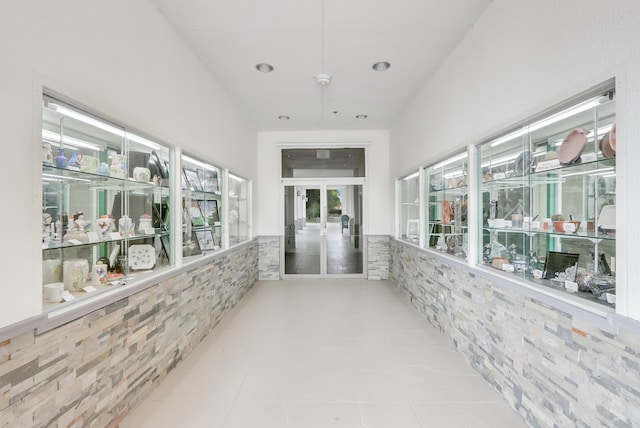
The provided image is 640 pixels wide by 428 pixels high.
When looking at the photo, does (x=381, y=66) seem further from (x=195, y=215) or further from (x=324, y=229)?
(x=324, y=229)

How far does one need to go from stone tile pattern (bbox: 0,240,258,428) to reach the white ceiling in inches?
93.1

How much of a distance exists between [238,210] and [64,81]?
358 cm

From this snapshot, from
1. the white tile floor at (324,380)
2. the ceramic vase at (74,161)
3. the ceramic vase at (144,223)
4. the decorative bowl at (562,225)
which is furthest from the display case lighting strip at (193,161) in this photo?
the decorative bowl at (562,225)

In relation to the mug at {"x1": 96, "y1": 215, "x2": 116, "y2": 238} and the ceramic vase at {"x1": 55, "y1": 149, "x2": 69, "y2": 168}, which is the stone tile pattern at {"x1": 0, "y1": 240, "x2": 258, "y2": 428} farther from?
the ceramic vase at {"x1": 55, "y1": 149, "x2": 69, "y2": 168}

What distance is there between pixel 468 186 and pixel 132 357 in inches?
126

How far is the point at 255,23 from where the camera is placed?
277 cm

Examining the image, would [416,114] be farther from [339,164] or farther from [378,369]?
[378,369]

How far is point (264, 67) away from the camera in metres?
3.58

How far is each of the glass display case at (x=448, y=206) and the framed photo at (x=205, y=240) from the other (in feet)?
9.42

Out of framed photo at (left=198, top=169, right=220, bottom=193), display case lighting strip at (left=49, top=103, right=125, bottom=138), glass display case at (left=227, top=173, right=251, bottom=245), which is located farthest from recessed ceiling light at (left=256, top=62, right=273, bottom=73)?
display case lighting strip at (left=49, top=103, right=125, bottom=138)

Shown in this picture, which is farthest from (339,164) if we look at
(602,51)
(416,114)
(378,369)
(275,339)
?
(602,51)

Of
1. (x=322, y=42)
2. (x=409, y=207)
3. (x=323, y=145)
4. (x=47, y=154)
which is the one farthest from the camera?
(x=323, y=145)

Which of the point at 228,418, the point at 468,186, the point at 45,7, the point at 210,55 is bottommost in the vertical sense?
the point at 228,418

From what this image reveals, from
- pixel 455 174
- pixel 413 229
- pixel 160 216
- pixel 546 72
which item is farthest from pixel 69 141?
pixel 413 229
